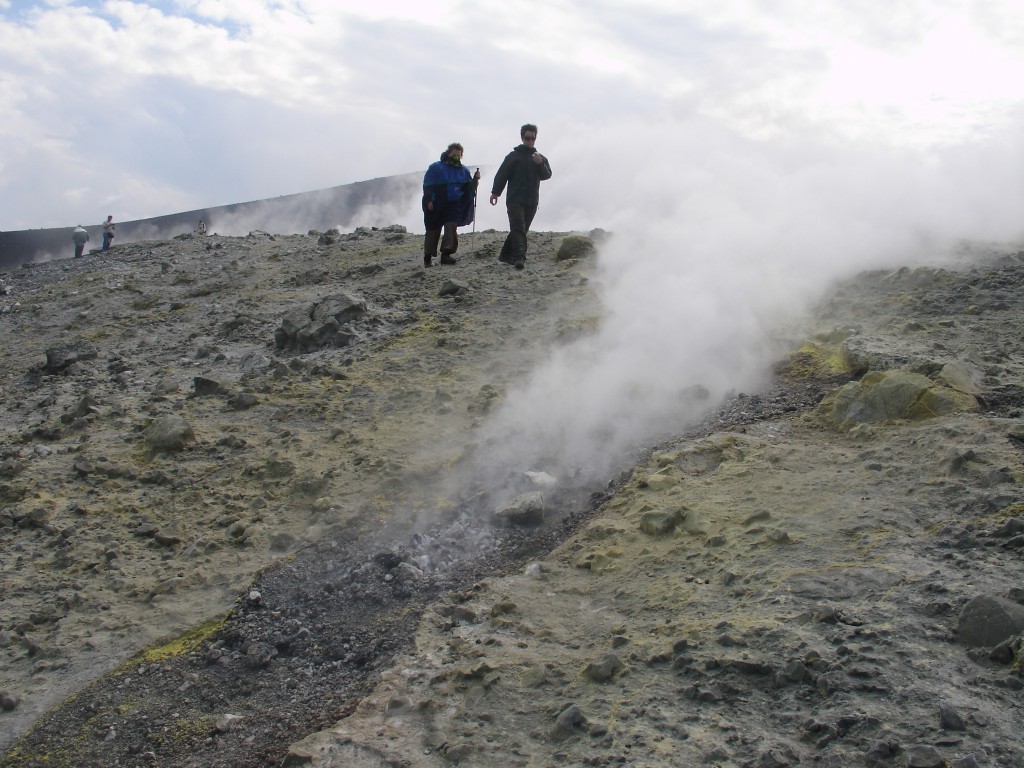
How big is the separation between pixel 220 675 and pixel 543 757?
1.70 m

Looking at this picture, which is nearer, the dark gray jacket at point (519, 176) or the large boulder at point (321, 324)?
the large boulder at point (321, 324)

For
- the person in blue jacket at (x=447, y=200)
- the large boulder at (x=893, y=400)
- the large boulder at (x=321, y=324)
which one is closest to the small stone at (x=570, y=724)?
the large boulder at (x=893, y=400)

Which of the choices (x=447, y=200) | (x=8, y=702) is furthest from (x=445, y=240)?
(x=8, y=702)

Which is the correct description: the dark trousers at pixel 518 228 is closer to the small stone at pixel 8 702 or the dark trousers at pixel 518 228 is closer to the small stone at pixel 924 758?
the small stone at pixel 8 702

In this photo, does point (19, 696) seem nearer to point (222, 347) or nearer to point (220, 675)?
point (220, 675)

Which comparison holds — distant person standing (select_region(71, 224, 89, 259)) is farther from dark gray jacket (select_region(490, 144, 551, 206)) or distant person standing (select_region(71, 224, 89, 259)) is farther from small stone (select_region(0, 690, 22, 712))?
small stone (select_region(0, 690, 22, 712))

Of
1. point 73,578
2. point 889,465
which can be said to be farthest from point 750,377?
point 73,578

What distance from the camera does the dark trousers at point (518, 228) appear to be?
8.25 metres

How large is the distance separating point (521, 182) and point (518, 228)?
431 mm

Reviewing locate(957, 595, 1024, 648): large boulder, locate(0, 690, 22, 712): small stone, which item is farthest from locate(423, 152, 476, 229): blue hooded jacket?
locate(957, 595, 1024, 648): large boulder

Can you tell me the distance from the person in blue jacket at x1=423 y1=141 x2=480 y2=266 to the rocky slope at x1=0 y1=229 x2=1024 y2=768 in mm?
1915

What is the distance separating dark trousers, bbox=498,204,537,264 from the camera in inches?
325

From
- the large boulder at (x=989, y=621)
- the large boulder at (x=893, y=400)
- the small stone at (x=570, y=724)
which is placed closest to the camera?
the large boulder at (x=989, y=621)

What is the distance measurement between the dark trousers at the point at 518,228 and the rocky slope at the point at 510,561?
139 centimetres
